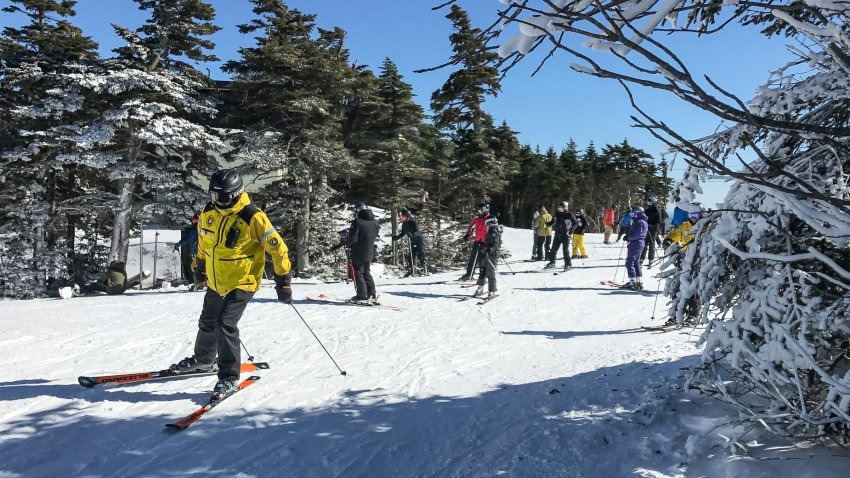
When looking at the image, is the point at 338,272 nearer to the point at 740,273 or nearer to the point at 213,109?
the point at 213,109

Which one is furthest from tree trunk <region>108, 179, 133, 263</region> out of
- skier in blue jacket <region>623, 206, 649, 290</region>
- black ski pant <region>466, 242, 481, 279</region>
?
skier in blue jacket <region>623, 206, 649, 290</region>

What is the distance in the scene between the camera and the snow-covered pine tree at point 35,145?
17.1 metres

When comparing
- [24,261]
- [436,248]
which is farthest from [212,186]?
[436,248]

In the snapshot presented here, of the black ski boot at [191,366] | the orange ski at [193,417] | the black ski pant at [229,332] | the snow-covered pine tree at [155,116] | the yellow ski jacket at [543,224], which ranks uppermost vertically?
Answer: the snow-covered pine tree at [155,116]

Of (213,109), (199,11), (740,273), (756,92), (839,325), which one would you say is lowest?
(839,325)

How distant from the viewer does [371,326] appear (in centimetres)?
827

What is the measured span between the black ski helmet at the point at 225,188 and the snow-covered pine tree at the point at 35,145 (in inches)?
628

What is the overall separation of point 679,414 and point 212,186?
4.51m

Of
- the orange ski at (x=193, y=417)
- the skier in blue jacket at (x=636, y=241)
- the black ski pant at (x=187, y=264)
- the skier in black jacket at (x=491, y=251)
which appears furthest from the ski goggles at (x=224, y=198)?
the skier in blue jacket at (x=636, y=241)

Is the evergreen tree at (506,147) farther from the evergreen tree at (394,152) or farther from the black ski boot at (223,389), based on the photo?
the black ski boot at (223,389)

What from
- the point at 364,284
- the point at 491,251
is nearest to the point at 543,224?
the point at 491,251

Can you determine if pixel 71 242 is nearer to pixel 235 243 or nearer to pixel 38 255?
pixel 38 255

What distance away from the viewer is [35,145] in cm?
1661

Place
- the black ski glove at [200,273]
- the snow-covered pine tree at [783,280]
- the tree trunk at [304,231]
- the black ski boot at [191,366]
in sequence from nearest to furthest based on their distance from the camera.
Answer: the snow-covered pine tree at [783,280]
the black ski boot at [191,366]
the black ski glove at [200,273]
the tree trunk at [304,231]
